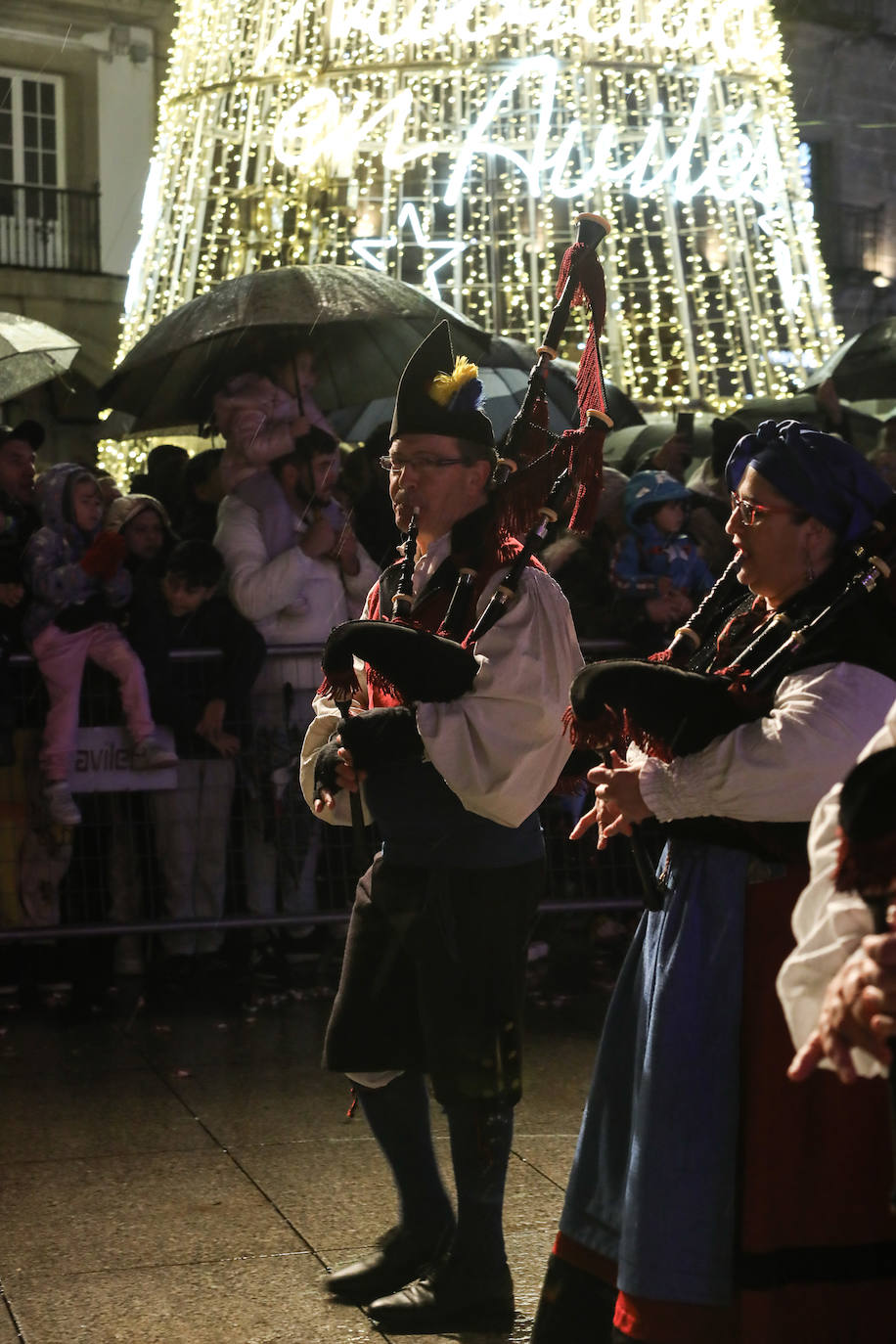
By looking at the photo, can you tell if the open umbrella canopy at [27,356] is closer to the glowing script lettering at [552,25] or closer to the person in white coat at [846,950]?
the glowing script lettering at [552,25]

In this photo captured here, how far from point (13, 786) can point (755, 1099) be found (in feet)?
14.2

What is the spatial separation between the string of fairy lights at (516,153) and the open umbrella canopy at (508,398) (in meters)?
0.58

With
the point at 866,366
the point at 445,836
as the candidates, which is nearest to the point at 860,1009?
the point at 445,836

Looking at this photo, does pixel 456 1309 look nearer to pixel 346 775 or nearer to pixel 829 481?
pixel 346 775

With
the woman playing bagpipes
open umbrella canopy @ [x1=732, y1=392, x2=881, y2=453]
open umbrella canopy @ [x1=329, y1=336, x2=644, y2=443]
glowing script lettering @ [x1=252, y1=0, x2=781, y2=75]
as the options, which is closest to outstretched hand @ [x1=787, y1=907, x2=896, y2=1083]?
the woman playing bagpipes

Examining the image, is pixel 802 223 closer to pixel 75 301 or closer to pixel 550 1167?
pixel 550 1167

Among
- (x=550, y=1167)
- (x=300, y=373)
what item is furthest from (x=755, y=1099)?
(x=300, y=373)

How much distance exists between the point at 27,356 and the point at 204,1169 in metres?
5.07

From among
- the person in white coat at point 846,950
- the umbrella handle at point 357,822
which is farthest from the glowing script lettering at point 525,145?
the person in white coat at point 846,950

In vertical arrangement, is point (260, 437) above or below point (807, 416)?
below

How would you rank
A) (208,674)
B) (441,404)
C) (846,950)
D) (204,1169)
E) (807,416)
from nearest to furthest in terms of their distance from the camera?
(846,950) < (441,404) < (204,1169) < (208,674) < (807,416)

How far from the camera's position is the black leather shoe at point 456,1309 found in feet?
13.1

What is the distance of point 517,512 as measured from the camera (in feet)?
13.2

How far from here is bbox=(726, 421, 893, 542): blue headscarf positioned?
10.9 feet
